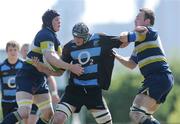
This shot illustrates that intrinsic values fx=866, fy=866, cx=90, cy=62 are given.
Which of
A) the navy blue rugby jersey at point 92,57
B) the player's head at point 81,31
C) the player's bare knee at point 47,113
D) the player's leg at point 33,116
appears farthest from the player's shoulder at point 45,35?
the player's leg at point 33,116

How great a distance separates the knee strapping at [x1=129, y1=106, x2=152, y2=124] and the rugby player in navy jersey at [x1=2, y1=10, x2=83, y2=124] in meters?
1.29

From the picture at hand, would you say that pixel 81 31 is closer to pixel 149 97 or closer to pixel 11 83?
pixel 149 97

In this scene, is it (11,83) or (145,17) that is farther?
(11,83)

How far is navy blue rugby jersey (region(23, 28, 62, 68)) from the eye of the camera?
1723 cm

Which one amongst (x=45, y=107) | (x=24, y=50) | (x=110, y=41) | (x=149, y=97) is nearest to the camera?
(x=149, y=97)

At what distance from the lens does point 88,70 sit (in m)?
17.2

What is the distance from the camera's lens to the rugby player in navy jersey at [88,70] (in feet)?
56.1

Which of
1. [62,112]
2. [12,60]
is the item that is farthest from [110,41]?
[12,60]

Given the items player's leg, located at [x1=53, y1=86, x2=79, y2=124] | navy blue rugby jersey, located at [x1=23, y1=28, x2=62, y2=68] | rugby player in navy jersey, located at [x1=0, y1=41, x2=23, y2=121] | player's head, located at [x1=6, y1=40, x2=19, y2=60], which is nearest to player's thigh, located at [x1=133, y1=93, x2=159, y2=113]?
player's leg, located at [x1=53, y1=86, x2=79, y2=124]

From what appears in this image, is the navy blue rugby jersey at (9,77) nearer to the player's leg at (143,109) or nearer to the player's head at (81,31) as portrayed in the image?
the player's head at (81,31)

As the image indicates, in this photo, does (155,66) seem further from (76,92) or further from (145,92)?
(76,92)

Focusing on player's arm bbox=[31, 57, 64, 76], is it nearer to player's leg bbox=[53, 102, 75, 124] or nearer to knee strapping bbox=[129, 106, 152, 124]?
player's leg bbox=[53, 102, 75, 124]

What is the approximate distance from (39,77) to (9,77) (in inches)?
89.1

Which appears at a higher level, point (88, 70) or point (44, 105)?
point (88, 70)
